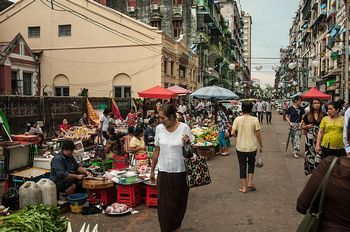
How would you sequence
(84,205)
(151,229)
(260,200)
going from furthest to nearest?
(260,200) → (84,205) → (151,229)

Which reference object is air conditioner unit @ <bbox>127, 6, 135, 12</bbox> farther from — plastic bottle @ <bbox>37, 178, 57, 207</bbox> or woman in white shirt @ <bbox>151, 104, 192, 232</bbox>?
woman in white shirt @ <bbox>151, 104, 192, 232</bbox>

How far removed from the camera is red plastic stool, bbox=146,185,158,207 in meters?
6.86

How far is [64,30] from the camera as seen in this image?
3036 centimetres

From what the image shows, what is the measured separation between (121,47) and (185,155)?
25475 mm

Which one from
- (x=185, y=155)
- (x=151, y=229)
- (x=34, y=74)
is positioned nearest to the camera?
(x=185, y=155)

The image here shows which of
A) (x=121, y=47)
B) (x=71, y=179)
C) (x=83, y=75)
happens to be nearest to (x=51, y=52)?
(x=83, y=75)

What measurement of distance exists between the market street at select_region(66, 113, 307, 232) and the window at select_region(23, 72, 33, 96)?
18.9m

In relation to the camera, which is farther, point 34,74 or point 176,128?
point 34,74

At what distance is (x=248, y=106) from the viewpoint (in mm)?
7656

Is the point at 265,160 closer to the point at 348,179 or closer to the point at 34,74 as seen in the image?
the point at 348,179

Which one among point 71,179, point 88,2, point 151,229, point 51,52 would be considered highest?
point 88,2

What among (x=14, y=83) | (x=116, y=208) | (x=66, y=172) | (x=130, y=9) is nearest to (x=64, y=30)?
(x=14, y=83)

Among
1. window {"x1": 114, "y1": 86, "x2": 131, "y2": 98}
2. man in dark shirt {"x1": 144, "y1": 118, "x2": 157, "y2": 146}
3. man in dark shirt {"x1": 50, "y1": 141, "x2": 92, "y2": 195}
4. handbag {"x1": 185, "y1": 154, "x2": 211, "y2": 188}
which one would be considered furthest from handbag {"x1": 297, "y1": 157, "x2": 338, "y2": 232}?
window {"x1": 114, "y1": 86, "x2": 131, "y2": 98}

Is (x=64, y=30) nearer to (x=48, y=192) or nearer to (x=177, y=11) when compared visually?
(x=177, y=11)
